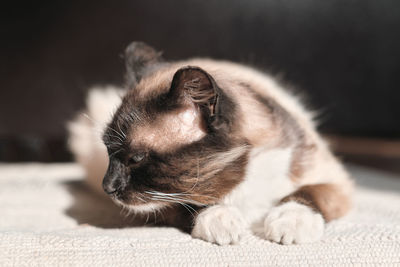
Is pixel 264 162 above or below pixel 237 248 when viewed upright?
above

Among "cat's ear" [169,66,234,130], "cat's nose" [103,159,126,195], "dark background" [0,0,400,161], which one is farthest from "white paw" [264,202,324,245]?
"dark background" [0,0,400,161]

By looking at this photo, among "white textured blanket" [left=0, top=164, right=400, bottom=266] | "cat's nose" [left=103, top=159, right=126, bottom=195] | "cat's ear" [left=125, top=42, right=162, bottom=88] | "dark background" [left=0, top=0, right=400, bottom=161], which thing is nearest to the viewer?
"white textured blanket" [left=0, top=164, right=400, bottom=266]

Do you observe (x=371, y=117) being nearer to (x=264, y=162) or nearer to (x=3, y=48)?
(x=264, y=162)

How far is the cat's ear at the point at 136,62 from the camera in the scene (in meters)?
1.12

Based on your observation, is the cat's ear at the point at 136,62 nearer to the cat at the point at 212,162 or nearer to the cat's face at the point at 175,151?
the cat at the point at 212,162

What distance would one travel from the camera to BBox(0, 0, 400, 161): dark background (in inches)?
96.0

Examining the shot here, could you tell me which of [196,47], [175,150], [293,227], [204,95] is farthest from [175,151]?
[196,47]

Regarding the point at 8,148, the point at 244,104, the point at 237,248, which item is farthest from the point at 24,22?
the point at 237,248

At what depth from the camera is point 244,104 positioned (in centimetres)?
96

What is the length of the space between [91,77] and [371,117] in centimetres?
189

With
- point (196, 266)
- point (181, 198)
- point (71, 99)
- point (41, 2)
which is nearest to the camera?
point (196, 266)

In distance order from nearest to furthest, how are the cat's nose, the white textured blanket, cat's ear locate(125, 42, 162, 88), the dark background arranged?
the white textured blanket, the cat's nose, cat's ear locate(125, 42, 162, 88), the dark background

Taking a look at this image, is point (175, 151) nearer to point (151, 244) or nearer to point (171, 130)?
point (171, 130)

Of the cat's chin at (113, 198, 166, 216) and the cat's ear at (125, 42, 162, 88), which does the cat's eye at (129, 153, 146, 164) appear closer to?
the cat's chin at (113, 198, 166, 216)
